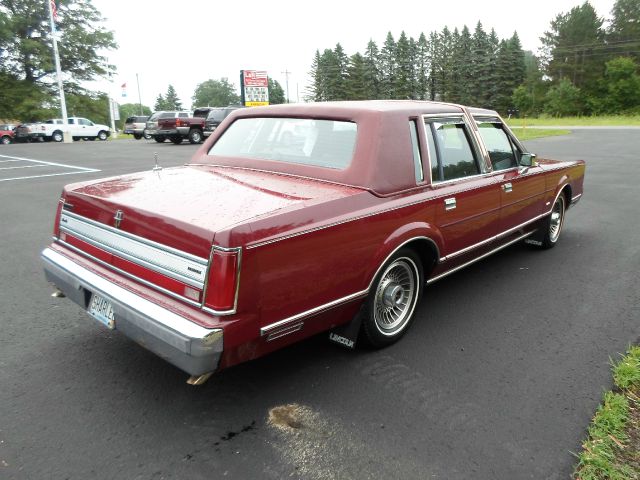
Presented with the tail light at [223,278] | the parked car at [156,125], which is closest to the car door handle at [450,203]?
the tail light at [223,278]

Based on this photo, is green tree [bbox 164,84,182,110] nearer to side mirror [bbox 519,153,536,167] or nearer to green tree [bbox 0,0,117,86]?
green tree [bbox 0,0,117,86]

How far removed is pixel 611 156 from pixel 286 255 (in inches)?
676

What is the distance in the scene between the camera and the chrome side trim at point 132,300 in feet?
7.66

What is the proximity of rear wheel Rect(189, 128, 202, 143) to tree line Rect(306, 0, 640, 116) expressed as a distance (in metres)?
55.3

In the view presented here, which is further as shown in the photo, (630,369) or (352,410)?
(630,369)

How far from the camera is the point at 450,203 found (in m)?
3.73

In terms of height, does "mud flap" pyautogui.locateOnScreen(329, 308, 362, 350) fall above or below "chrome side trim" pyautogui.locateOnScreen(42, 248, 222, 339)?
below

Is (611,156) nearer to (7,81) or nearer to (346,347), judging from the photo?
Result: (346,347)

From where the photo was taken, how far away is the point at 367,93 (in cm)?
7850

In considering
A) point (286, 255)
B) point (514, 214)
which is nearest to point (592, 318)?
point (514, 214)

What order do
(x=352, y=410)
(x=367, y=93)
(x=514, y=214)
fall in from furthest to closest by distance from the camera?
(x=367, y=93)
(x=514, y=214)
(x=352, y=410)

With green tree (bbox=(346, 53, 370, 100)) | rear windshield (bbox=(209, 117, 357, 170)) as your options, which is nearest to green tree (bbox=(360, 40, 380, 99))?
Answer: green tree (bbox=(346, 53, 370, 100))

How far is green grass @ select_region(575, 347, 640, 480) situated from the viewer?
90.4 inches

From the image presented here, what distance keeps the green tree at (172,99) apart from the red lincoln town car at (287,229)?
468ft
